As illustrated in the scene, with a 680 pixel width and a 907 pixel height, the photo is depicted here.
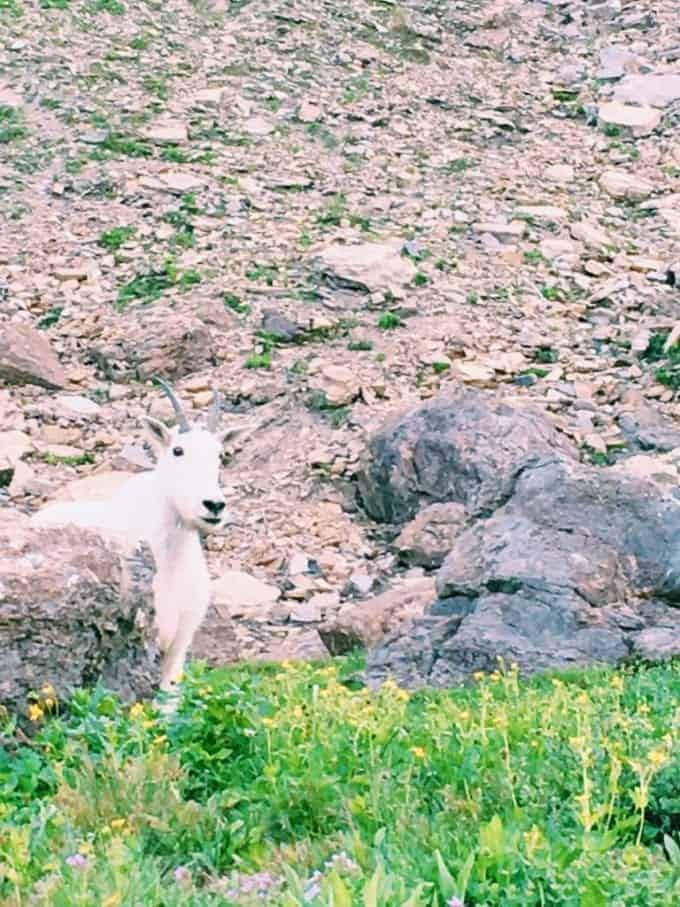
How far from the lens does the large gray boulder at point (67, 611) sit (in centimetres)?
800

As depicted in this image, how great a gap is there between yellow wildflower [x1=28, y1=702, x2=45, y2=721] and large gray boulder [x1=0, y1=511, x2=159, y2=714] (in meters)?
0.23

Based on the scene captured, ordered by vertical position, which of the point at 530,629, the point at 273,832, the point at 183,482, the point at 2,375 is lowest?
the point at 2,375

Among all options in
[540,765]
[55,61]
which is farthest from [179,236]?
[540,765]

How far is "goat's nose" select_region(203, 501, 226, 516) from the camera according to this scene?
11.6 m

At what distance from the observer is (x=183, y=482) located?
11.8m

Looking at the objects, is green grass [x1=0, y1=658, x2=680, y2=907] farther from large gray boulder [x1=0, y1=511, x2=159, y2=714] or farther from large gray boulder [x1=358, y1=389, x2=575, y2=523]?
large gray boulder [x1=358, y1=389, x2=575, y2=523]

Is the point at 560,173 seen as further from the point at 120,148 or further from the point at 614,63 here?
the point at 120,148

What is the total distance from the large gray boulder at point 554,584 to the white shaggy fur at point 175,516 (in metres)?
2.29

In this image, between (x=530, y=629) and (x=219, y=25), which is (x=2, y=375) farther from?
(x=219, y=25)

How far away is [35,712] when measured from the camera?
7.10 meters

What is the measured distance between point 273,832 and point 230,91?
27.3 meters

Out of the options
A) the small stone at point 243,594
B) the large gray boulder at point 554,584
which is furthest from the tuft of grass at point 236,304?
the large gray boulder at point 554,584

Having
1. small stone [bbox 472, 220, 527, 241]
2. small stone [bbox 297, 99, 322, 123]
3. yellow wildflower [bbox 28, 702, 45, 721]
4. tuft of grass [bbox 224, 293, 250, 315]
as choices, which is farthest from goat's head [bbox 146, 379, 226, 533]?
small stone [bbox 297, 99, 322, 123]

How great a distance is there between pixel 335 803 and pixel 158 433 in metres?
6.44
